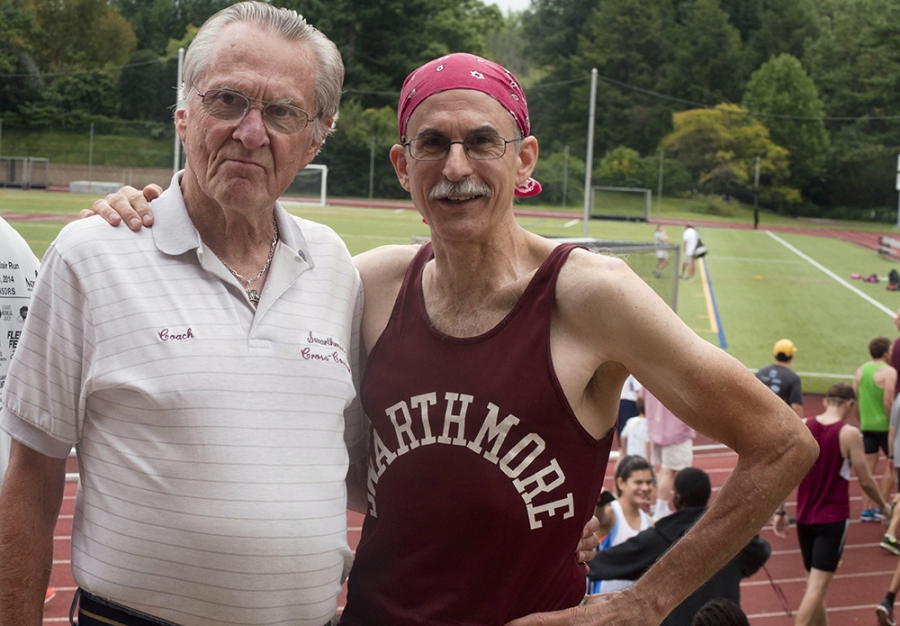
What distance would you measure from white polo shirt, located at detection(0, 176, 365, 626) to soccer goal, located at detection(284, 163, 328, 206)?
38400 millimetres

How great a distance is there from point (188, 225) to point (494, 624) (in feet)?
3.61

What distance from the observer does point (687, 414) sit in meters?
2.09

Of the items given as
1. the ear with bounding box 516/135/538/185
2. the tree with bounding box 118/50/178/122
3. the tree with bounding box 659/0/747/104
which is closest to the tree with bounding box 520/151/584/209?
the tree with bounding box 659/0/747/104

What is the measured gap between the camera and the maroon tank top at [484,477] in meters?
2.10

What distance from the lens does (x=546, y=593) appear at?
217 cm

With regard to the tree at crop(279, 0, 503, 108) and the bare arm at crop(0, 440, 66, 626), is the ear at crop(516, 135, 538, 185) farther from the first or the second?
the tree at crop(279, 0, 503, 108)

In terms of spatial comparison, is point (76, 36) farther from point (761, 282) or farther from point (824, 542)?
point (824, 542)

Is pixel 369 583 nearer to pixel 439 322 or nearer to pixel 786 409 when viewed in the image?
pixel 439 322

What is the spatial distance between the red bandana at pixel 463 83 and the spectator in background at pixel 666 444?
7123 mm

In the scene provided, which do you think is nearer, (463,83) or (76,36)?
(463,83)

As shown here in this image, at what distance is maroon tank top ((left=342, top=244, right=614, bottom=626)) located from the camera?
210cm

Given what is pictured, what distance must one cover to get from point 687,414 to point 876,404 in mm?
9848

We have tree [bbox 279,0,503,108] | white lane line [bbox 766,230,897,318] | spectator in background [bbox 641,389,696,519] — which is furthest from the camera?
tree [bbox 279,0,503,108]

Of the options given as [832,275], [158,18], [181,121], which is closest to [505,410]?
[181,121]
